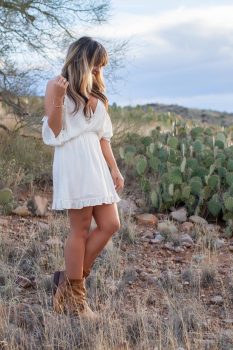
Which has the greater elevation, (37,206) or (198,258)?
(37,206)

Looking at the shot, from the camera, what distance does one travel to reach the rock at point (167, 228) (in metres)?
7.56

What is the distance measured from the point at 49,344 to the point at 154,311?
1094 mm

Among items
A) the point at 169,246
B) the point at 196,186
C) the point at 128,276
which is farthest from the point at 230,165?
the point at 128,276

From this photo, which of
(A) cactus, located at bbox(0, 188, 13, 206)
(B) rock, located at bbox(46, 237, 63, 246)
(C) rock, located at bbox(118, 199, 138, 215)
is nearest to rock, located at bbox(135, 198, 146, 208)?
(C) rock, located at bbox(118, 199, 138, 215)

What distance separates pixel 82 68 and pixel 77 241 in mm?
1136

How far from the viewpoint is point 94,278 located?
19.5 ft

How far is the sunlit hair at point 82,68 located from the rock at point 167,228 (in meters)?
2.77

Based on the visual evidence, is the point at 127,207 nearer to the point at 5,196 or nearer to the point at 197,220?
the point at 197,220

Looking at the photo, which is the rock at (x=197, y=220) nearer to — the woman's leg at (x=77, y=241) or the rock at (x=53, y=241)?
the rock at (x=53, y=241)

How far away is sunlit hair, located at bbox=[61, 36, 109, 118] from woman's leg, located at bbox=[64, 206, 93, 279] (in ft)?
2.18

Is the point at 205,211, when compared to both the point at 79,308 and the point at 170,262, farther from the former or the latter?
the point at 79,308

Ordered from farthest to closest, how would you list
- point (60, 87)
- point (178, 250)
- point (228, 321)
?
point (178, 250), point (228, 321), point (60, 87)

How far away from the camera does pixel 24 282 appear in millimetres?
5953

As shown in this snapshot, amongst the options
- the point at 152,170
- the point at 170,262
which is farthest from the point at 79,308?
the point at 152,170
